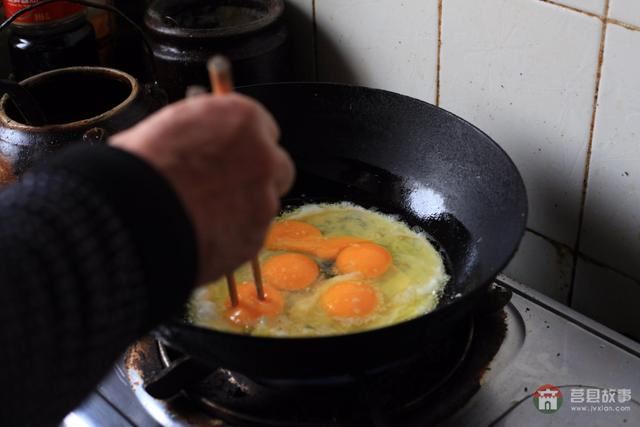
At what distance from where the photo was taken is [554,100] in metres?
1.19

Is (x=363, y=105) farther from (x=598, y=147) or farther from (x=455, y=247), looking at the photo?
(x=598, y=147)

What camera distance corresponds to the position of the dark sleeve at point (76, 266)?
65cm

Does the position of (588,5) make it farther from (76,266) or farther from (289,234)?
(76,266)

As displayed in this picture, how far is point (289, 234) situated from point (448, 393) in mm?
399

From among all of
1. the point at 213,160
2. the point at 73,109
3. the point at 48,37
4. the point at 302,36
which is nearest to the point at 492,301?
the point at 213,160

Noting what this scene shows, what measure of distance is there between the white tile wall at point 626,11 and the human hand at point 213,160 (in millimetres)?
590

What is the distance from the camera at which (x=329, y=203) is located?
1.40 meters

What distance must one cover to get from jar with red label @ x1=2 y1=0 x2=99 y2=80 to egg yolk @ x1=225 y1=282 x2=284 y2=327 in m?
0.74

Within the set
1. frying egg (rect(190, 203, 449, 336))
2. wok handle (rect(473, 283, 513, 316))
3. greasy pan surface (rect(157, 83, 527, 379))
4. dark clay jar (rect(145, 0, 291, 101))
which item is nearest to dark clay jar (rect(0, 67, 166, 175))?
dark clay jar (rect(145, 0, 291, 101))

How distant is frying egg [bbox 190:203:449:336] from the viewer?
1.13 meters

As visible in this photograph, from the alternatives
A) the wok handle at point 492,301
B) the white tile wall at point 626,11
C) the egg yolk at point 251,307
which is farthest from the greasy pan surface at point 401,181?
the white tile wall at point 626,11

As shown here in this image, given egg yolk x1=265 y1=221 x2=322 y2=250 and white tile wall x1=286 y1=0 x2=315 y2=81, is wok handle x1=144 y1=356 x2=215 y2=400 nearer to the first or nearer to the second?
egg yolk x1=265 y1=221 x2=322 y2=250

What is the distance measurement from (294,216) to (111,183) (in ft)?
2.33

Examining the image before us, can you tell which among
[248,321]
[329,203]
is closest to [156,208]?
[248,321]
